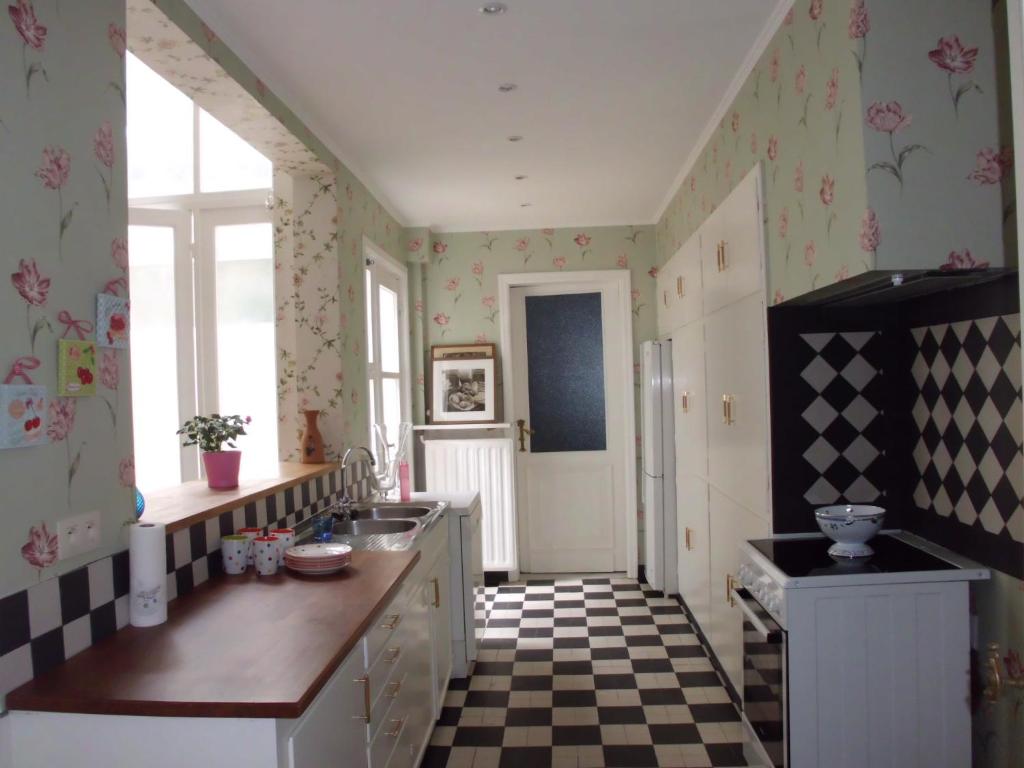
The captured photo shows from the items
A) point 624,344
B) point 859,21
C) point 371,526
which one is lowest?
point 371,526

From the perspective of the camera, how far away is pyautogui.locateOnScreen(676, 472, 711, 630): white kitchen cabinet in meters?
3.52

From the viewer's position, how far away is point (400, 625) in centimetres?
218

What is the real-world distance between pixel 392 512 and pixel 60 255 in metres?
2.05

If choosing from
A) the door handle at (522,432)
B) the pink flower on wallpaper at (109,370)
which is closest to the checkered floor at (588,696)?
the door handle at (522,432)

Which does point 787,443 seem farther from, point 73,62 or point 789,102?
point 73,62

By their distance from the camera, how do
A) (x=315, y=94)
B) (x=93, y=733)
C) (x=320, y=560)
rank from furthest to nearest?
1. (x=315, y=94)
2. (x=320, y=560)
3. (x=93, y=733)

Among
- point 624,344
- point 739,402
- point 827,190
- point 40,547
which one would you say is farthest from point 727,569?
point 40,547

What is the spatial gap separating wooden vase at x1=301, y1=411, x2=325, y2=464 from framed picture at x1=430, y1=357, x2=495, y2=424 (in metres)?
1.80

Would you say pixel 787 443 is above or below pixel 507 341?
below

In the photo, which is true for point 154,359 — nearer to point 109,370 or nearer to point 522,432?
point 109,370

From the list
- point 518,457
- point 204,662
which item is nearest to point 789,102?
point 204,662

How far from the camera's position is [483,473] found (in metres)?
4.97

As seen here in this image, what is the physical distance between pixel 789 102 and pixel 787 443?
1067 millimetres

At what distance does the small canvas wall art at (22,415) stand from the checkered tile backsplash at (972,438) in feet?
7.17
